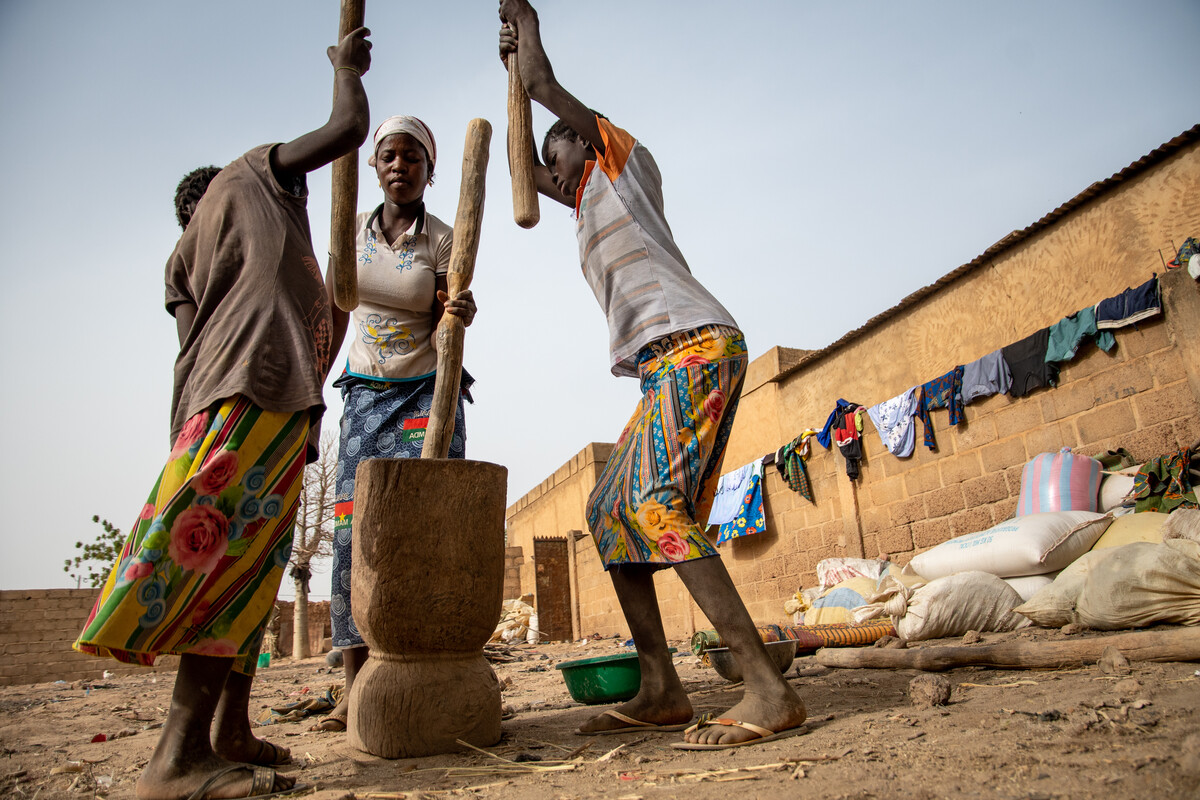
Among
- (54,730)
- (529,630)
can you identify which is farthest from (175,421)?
(529,630)

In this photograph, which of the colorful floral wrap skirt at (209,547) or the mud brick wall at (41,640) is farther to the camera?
the mud brick wall at (41,640)

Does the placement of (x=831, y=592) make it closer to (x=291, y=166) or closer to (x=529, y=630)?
(x=291, y=166)

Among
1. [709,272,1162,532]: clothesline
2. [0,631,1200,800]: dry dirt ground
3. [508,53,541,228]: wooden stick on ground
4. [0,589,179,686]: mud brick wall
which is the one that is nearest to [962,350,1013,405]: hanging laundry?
[709,272,1162,532]: clothesline

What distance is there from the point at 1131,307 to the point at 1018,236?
9.49 feet

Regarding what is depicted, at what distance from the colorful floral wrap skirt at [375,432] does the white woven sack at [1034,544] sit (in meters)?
3.58

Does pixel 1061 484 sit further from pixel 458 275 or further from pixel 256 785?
pixel 256 785

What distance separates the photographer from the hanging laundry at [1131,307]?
15.3 ft

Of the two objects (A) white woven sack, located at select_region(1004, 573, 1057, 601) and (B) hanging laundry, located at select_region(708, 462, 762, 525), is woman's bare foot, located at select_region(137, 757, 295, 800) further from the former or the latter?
(B) hanging laundry, located at select_region(708, 462, 762, 525)

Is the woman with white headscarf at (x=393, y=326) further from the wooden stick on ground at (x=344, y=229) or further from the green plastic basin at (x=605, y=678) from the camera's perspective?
the green plastic basin at (x=605, y=678)

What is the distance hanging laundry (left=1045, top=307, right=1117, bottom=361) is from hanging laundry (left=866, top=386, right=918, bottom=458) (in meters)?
1.27

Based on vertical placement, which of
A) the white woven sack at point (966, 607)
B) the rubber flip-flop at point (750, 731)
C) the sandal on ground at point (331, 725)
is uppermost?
the white woven sack at point (966, 607)

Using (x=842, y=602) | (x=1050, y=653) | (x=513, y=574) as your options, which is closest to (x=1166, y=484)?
(x=842, y=602)

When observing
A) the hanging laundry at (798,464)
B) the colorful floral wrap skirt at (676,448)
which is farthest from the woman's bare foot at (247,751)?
the hanging laundry at (798,464)

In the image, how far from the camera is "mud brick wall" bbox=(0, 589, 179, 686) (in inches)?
459
